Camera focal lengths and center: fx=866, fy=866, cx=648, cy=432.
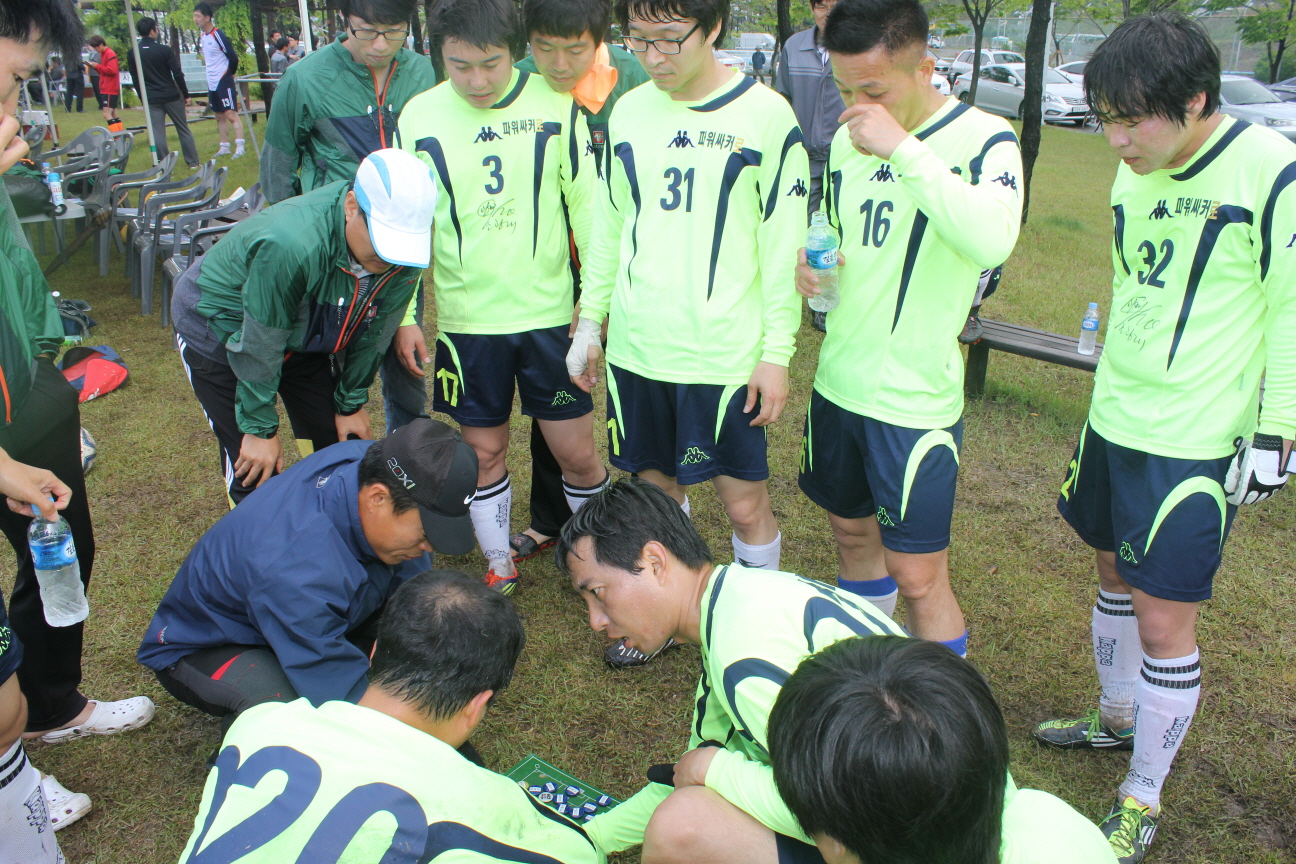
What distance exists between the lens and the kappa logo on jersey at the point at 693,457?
277cm

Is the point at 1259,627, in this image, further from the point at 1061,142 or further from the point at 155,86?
the point at 1061,142

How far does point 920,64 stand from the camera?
7.30 ft

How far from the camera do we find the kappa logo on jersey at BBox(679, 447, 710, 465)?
9.09ft

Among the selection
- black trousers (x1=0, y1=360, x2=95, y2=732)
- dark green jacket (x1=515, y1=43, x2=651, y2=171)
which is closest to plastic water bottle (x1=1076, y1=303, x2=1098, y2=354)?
dark green jacket (x1=515, y1=43, x2=651, y2=171)

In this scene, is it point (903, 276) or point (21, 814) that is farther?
point (903, 276)

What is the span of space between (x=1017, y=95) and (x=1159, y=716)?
19.8 meters

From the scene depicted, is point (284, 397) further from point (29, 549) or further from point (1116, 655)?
point (1116, 655)

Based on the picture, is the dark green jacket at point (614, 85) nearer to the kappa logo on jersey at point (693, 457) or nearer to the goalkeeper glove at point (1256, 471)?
the kappa logo on jersey at point (693, 457)

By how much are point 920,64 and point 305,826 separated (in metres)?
2.19

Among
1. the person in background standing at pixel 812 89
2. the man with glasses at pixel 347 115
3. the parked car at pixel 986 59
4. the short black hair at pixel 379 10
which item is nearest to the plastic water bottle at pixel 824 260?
the man with glasses at pixel 347 115

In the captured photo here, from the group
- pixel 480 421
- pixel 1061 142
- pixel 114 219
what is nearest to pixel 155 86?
pixel 114 219

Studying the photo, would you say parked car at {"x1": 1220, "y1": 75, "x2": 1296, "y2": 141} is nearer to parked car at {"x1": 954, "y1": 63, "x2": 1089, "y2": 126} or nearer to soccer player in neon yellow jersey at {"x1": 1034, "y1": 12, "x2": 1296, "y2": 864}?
parked car at {"x1": 954, "y1": 63, "x2": 1089, "y2": 126}

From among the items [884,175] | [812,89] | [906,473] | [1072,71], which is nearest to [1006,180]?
[884,175]
